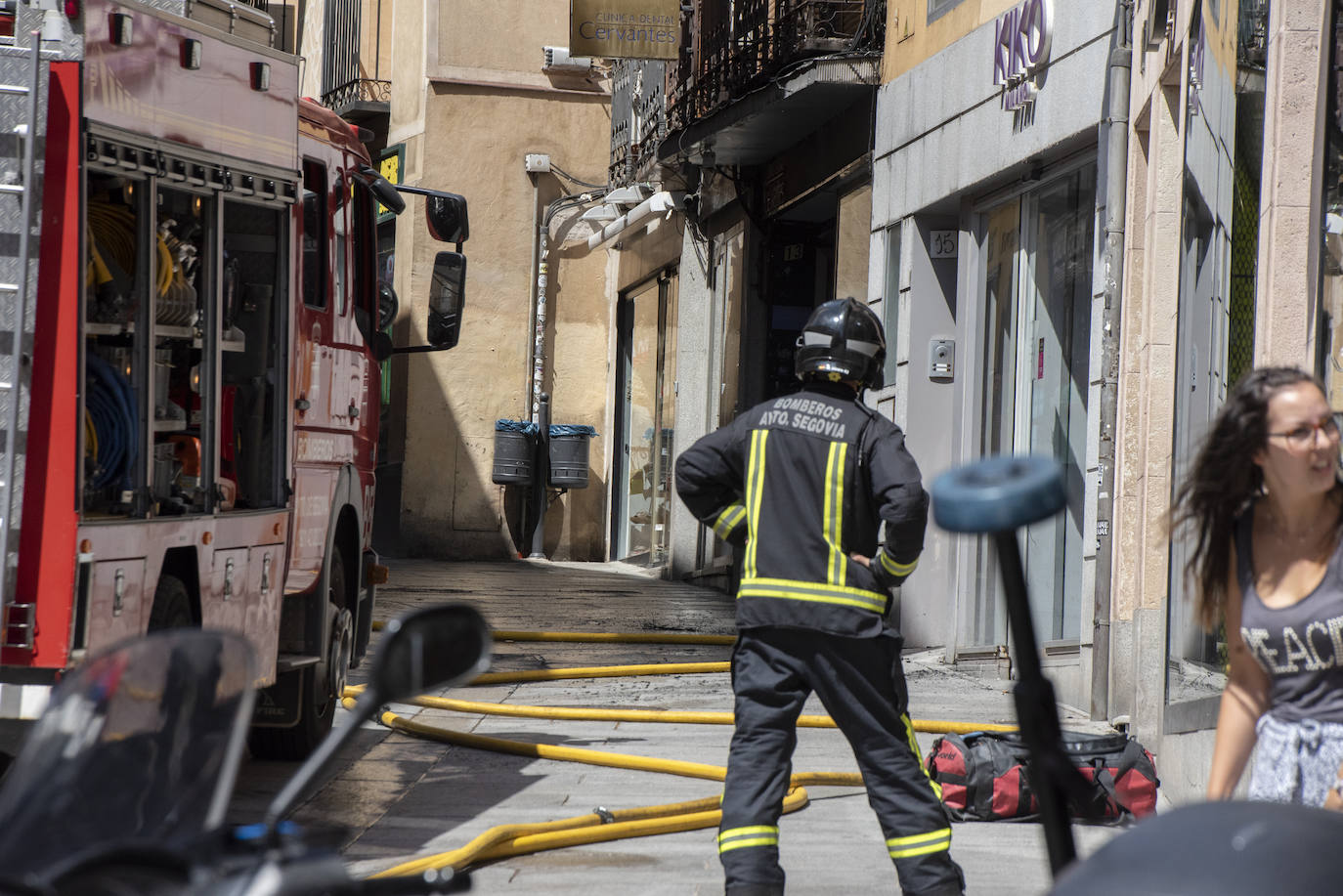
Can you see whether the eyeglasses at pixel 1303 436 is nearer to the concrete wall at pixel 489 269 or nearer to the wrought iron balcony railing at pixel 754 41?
the wrought iron balcony railing at pixel 754 41

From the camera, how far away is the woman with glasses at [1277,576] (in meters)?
3.39

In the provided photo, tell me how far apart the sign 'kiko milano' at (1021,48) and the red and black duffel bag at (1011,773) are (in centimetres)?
472

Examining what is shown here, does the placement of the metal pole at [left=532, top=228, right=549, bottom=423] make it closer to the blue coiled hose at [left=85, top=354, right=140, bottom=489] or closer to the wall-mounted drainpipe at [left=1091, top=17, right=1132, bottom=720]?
the wall-mounted drainpipe at [left=1091, top=17, right=1132, bottom=720]

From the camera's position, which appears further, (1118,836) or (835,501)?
(835,501)

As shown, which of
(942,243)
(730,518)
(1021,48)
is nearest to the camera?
(730,518)

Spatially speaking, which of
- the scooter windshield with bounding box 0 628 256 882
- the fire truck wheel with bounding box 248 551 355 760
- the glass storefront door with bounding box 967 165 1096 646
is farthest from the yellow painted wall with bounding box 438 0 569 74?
the scooter windshield with bounding box 0 628 256 882

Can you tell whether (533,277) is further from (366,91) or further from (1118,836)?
(1118,836)

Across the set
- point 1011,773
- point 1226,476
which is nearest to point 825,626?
point 1226,476

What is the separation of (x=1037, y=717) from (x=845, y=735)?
3.02 m

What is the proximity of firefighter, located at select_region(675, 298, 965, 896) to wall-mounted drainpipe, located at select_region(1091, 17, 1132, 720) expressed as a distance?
4062 millimetres

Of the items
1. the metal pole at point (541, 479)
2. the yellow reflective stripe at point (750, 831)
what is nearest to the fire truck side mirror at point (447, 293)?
the yellow reflective stripe at point (750, 831)

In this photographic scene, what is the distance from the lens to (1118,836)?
1965 millimetres

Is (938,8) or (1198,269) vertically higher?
(938,8)

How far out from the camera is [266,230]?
7.30 m
